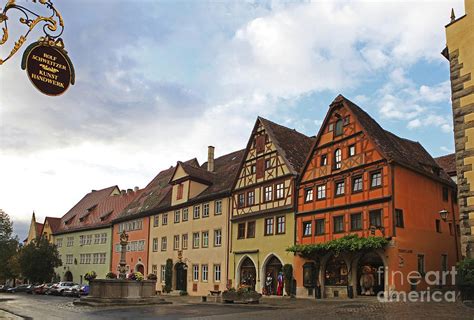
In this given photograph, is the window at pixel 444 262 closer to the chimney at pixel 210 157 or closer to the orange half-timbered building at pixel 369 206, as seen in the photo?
the orange half-timbered building at pixel 369 206

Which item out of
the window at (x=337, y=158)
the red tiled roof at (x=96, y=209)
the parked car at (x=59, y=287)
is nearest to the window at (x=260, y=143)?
the window at (x=337, y=158)

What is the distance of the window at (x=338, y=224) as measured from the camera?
32.2 meters

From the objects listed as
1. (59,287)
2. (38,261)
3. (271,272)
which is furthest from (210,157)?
(38,261)

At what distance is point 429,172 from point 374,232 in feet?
20.8

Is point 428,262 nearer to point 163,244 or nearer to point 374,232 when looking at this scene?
point 374,232

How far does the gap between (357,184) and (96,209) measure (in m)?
46.5

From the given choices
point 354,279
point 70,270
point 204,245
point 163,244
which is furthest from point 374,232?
point 70,270

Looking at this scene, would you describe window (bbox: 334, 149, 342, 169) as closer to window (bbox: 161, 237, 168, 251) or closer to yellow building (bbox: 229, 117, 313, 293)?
yellow building (bbox: 229, 117, 313, 293)

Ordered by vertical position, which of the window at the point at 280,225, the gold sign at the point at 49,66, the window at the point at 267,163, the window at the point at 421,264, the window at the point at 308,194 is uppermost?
the window at the point at 267,163

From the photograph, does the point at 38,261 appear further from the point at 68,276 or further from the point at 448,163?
the point at 448,163

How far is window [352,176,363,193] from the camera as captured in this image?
3159cm

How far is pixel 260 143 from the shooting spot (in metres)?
40.5

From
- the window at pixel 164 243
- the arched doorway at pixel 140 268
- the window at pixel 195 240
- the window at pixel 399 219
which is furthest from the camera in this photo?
the arched doorway at pixel 140 268

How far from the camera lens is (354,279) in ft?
101
